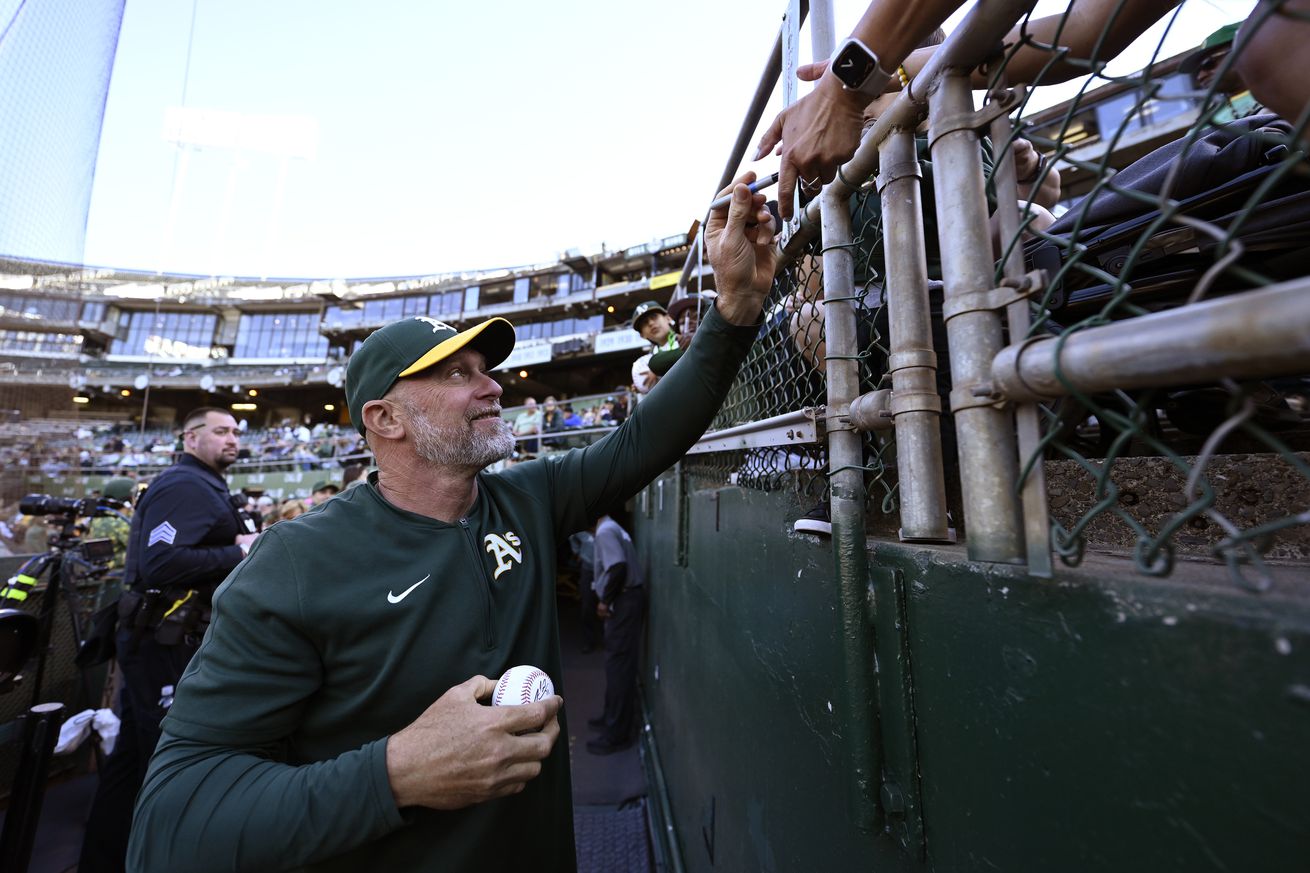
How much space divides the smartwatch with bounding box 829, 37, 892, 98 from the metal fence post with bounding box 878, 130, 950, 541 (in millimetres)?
108

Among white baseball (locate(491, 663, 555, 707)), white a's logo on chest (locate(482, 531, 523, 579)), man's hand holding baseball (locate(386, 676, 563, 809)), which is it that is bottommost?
man's hand holding baseball (locate(386, 676, 563, 809))

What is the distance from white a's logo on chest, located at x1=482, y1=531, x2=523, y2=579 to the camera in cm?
193

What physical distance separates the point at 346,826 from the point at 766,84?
114 inches

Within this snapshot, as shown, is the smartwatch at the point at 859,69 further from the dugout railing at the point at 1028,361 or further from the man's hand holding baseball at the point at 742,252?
the man's hand holding baseball at the point at 742,252

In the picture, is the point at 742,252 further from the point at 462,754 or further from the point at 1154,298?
the point at 462,754

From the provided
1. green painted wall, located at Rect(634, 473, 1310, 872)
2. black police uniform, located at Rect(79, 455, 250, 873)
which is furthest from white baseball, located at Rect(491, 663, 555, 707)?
black police uniform, located at Rect(79, 455, 250, 873)

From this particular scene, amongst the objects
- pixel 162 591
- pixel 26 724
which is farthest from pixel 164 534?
pixel 26 724

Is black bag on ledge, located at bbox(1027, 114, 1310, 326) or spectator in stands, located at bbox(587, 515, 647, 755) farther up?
Result: black bag on ledge, located at bbox(1027, 114, 1310, 326)

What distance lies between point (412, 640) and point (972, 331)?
1635 millimetres

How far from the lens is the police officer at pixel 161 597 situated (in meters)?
3.65

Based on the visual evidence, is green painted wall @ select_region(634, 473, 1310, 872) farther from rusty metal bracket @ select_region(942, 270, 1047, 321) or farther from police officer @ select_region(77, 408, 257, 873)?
police officer @ select_region(77, 408, 257, 873)

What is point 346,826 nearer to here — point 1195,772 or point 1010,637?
point 1010,637

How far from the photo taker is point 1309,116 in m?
0.54

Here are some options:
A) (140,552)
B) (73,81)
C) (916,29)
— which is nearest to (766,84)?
(916,29)
